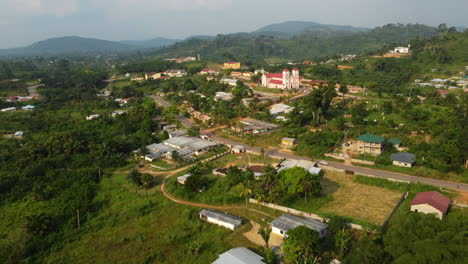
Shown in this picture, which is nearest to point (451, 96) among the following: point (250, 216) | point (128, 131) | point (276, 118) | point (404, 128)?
point (404, 128)

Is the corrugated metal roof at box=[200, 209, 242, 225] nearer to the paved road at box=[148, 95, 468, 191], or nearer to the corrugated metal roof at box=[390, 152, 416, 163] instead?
the paved road at box=[148, 95, 468, 191]

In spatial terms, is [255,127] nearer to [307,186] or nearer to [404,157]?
[404,157]

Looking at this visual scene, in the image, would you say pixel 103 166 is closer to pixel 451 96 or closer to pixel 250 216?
pixel 250 216

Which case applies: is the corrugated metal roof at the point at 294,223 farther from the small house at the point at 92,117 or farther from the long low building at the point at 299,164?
the small house at the point at 92,117

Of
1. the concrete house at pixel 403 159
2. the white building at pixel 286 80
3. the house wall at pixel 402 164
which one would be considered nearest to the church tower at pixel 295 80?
the white building at pixel 286 80

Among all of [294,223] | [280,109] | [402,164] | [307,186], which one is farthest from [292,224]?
[280,109]
